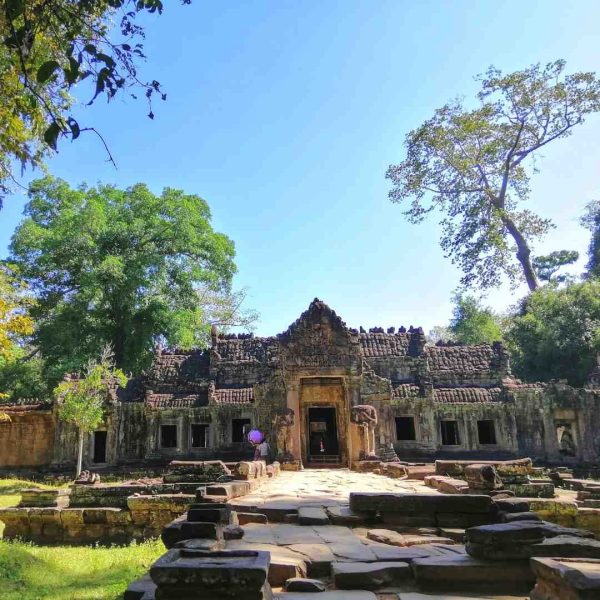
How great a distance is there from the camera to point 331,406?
769 inches

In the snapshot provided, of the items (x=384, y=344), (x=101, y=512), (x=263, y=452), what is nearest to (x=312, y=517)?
(x=101, y=512)

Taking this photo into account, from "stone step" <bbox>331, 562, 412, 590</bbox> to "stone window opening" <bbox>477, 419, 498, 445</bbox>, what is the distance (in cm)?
1723

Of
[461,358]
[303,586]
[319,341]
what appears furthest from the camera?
[461,358]

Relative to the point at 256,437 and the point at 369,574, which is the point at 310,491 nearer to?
the point at 369,574

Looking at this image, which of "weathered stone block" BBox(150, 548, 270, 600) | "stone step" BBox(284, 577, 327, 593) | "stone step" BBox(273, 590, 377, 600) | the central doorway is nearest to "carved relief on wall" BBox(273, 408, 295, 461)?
the central doorway

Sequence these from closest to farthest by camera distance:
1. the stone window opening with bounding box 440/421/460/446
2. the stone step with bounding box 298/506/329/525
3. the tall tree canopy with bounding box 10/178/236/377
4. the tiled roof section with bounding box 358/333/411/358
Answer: the stone step with bounding box 298/506/329/525 → the stone window opening with bounding box 440/421/460/446 → the tiled roof section with bounding box 358/333/411/358 → the tall tree canopy with bounding box 10/178/236/377

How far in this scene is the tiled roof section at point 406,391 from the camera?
65.1 ft

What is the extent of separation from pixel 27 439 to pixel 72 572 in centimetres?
1534

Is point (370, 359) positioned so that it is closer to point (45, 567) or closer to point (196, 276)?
point (196, 276)

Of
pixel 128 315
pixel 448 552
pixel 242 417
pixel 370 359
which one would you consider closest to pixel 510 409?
pixel 370 359

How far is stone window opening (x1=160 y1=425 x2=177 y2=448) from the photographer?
20.9 metres

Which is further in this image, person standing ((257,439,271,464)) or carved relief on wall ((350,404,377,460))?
person standing ((257,439,271,464))

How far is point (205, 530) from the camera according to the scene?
456 centimetres

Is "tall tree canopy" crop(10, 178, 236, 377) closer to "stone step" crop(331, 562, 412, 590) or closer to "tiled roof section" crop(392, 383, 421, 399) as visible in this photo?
"tiled roof section" crop(392, 383, 421, 399)
